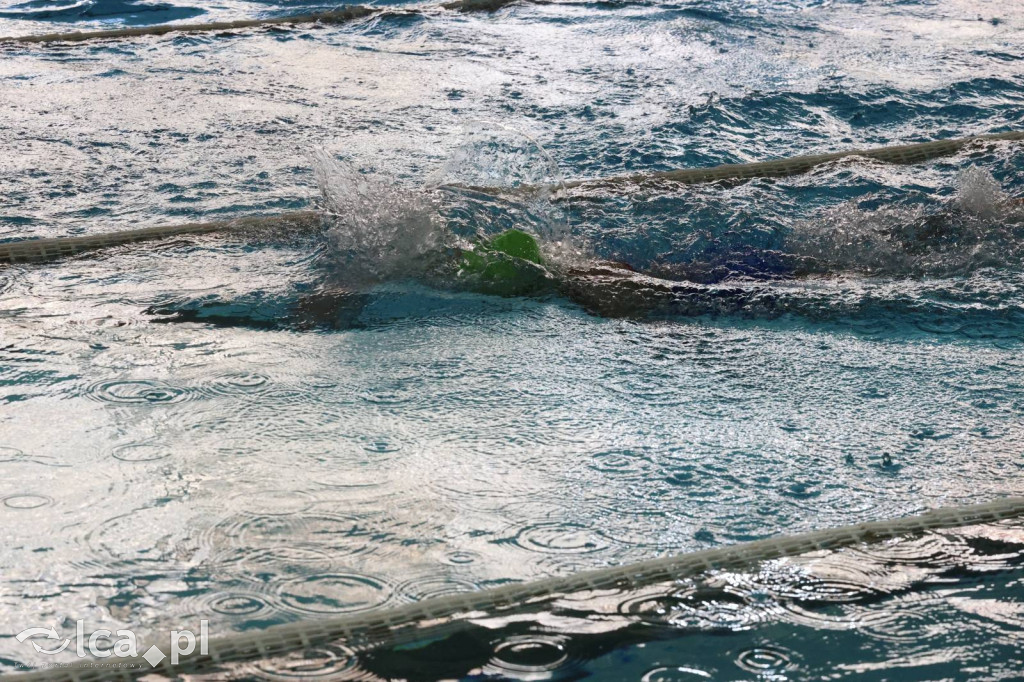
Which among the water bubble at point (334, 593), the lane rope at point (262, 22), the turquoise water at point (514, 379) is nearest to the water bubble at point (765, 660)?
the turquoise water at point (514, 379)

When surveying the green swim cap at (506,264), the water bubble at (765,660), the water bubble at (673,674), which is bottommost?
the water bubble at (673,674)

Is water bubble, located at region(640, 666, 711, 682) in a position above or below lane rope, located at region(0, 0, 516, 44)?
below

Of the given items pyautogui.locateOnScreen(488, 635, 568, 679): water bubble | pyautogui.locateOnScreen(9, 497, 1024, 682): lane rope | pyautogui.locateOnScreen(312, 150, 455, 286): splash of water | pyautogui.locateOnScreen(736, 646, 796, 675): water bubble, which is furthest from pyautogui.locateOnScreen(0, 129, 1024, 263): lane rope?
pyautogui.locateOnScreen(736, 646, 796, 675): water bubble

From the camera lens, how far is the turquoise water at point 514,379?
74.0 inches

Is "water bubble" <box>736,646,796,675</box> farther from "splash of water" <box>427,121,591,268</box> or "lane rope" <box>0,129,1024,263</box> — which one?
"lane rope" <box>0,129,1024,263</box>

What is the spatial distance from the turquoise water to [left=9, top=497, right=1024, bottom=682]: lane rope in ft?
0.12

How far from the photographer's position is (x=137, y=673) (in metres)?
1.69

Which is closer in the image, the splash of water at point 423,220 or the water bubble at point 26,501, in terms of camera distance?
the water bubble at point 26,501

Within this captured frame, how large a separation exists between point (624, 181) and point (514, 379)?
78.3 inches

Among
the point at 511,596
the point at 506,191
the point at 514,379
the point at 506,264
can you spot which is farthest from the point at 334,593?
the point at 506,191

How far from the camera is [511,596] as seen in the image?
6.30ft
